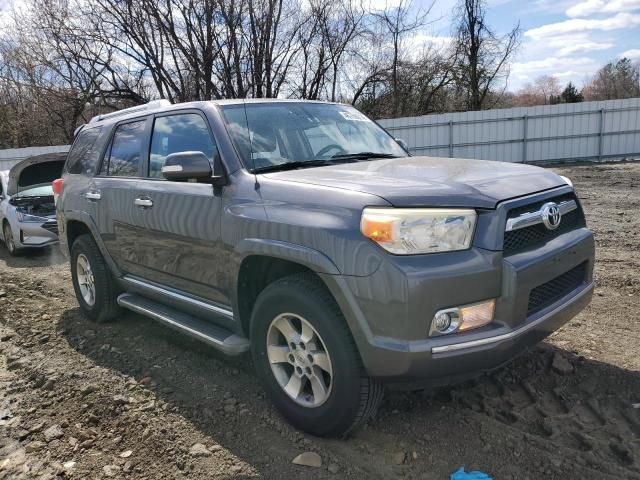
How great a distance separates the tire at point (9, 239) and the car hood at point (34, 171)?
614mm

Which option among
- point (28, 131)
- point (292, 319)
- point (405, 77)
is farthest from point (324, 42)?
point (292, 319)

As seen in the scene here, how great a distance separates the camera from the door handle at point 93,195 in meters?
4.68

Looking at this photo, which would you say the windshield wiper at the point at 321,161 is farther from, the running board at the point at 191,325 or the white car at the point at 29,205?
the white car at the point at 29,205

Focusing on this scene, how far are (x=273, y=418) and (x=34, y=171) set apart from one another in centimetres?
842

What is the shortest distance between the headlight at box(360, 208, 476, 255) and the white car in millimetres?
7898

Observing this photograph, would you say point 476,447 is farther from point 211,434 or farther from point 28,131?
point 28,131

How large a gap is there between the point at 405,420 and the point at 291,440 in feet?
2.26

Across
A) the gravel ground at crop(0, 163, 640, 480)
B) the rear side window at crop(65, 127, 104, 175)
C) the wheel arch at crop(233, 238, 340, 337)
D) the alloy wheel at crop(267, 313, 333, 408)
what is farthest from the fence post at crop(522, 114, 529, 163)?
the alloy wheel at crop(267, 313, 333, 408)

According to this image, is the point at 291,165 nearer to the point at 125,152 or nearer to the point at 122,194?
the point at 122,194

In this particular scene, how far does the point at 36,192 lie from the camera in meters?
9.36

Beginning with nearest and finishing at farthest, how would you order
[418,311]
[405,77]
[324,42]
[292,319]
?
[418,311] → [292,319] → [324,42] → [405,77]

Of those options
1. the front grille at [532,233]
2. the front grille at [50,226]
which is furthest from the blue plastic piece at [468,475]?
the front grille at [50,226]

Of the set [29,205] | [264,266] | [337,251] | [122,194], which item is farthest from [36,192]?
[337,251]

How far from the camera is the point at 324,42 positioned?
22.8m
